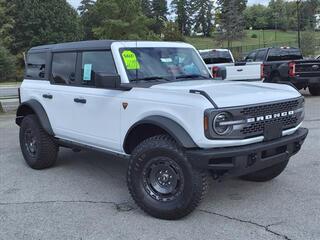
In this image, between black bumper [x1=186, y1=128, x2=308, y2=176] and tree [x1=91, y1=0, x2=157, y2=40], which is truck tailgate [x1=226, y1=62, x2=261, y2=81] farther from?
tree [x1=91, y1=0, x2=157, y2=40]

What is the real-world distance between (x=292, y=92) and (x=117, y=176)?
104 inches

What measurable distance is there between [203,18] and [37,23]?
75185 mm

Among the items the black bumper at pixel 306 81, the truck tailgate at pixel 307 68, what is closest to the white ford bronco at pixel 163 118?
the black bumper at pixel 306 81

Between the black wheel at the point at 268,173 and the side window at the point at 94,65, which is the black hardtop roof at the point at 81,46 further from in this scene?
the black wheel at the point at 268,173

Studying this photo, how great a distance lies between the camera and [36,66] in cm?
754

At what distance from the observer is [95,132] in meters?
6.08

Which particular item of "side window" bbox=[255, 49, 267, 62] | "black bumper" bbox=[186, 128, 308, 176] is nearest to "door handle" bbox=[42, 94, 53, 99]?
"black bumper" bbox=[186, 128, 308, 176]

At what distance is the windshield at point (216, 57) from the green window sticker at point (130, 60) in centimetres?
1224

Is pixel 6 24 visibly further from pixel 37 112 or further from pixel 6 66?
pixel 37 112

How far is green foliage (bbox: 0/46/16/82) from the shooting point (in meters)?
45.4

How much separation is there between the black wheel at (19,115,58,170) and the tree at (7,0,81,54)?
53.7 meters

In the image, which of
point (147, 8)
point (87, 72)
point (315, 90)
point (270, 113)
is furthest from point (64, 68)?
point (147, 8)

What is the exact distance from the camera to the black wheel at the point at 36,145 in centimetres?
713

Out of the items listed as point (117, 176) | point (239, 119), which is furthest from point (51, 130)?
point (239, 119)
